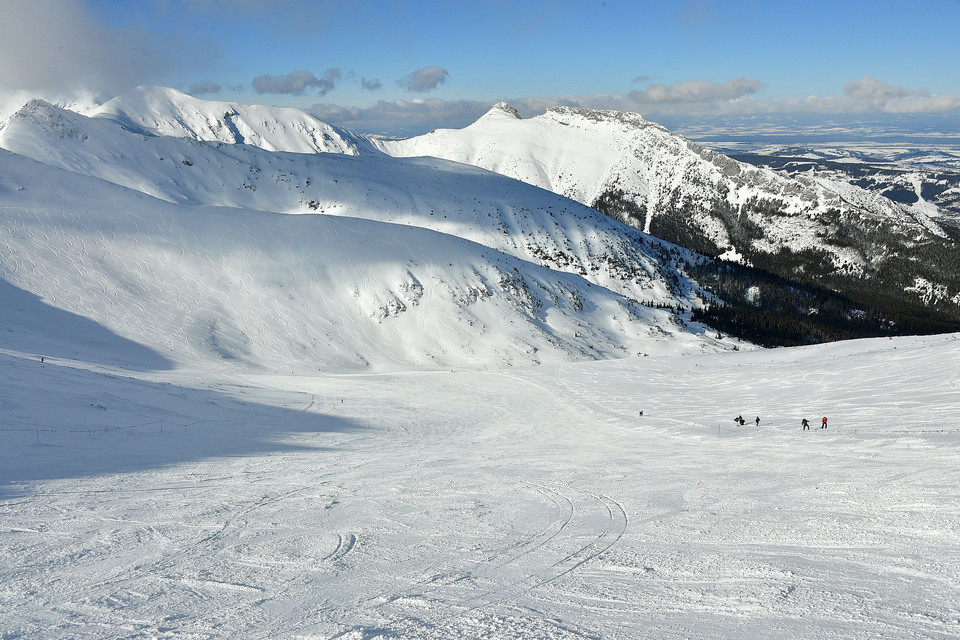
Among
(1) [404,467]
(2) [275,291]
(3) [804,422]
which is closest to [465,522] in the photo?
(1) [404,467]

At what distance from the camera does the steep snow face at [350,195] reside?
152875 mm

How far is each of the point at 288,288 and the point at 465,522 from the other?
7114 centimetres

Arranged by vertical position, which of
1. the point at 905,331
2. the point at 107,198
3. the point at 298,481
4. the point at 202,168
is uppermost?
the point at 202,168

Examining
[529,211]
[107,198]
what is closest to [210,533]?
[107,198]

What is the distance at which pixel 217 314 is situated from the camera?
68.9 metres

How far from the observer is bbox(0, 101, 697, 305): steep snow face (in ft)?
502

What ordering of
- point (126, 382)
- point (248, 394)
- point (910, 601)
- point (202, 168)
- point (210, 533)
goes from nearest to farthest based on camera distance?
point (910, 601) → point (210, 533) → point (126, 382) → point (248, 394) → point (202, 168)

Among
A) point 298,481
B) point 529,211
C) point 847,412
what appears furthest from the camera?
point 529,211

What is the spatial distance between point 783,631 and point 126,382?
38324 millimetres

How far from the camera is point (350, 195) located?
167 metres

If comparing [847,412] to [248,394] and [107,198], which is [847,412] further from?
[107,198]

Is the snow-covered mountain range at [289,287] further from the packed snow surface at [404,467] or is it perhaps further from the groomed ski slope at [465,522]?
the groomed ski slope at [465,522]

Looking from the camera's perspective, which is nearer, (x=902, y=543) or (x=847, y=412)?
(x=902, y=543)

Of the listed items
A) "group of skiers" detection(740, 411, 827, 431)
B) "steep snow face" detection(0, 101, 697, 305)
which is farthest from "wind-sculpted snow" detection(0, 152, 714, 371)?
"steep snow face" detection(0, 101, 697, 305)
